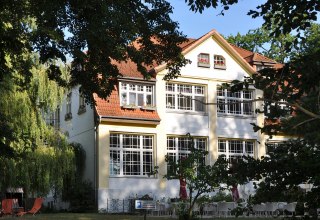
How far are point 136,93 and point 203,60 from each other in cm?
494

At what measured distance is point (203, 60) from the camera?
32.5 m

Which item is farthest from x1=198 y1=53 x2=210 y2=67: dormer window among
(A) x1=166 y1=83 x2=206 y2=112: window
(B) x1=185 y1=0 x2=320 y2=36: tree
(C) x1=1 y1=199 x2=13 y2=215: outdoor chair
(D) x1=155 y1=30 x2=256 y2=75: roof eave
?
(B) x1=185 y1=0 x2=320 y2=36: tree

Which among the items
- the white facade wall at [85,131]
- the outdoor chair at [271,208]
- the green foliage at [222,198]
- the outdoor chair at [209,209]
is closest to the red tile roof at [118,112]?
the white facade wall at [85,131]

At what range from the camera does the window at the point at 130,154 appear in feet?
96.6

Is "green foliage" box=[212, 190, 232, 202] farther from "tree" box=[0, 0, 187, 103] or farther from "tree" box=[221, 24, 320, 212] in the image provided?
"tree" box=[221, 24, 320, 212]

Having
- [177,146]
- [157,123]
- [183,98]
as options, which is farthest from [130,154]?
[183,98]

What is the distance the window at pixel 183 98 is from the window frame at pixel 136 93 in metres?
1.04

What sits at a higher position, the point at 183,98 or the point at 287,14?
the point at 183,98

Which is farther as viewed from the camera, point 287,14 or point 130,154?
point 130,154

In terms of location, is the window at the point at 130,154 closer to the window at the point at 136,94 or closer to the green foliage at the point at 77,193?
the green foliage at the point at 77,193

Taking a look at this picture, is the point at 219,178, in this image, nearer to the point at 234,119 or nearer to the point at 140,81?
the point at 140,81

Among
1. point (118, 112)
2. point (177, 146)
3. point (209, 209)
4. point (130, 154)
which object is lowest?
point (209, 209)

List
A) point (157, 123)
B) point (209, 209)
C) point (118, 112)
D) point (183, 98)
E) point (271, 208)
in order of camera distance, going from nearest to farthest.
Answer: point (271, 208) < point (209, 209) < point (118, 112) < point (157, 123) < point (183, 98)

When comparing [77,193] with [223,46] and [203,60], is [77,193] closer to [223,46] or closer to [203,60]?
[203,60]
